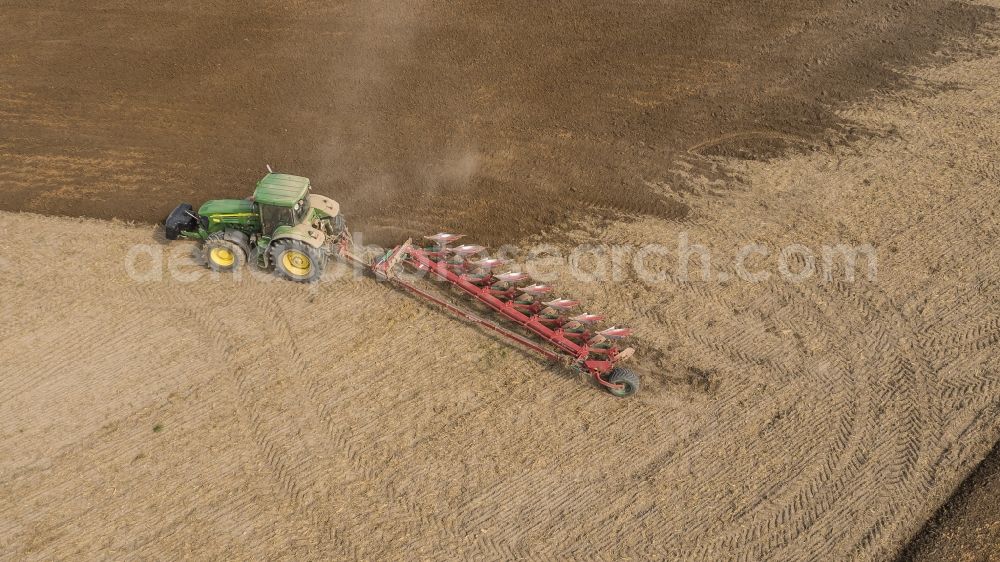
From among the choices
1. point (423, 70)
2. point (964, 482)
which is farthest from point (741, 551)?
point (423, 70)

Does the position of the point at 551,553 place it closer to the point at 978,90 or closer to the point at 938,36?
the point at 978,90

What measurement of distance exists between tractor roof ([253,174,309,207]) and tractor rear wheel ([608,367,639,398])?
6198 mm

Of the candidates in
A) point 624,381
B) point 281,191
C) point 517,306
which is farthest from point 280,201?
point 624,381

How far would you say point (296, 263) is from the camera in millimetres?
13156

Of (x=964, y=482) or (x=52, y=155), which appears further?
(x=52, y=155)

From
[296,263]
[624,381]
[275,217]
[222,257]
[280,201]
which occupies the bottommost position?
[624,381]

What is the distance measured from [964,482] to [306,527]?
957 cm

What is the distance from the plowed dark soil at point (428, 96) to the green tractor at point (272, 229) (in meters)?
1.84

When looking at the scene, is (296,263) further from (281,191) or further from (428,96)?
(428,96)

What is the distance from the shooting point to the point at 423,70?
64.1ft

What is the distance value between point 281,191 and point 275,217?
1.58ft

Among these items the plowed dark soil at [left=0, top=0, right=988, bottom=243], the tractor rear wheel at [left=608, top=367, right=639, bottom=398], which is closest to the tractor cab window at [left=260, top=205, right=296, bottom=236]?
the plowed dark soil at [left=0, top=0, right=988, bottom=243]

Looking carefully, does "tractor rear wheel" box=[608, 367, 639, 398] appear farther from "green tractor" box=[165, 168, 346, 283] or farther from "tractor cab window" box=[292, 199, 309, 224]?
"tractor cab window" box=[292, 199, 309, 224]

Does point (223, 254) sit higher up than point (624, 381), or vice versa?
point (223, 254)
